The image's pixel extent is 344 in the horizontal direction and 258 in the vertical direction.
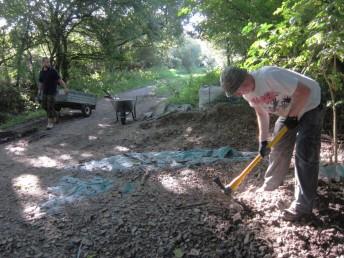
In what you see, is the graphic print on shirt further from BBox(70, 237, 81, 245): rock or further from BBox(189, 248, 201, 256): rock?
BBox(70, 237, 81, 245): rock

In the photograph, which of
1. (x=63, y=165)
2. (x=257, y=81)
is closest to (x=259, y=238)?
(x=257, y=81)

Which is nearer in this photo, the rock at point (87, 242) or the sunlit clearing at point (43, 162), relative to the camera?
the rock at point (87, 242)

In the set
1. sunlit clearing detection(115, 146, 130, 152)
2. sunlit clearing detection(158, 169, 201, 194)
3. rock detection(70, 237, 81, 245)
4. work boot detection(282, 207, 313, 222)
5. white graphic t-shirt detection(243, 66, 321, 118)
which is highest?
white graphic t-shirt detection(243, 66, 321, 118)

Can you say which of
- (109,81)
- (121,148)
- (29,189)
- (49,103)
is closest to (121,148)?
(121,148)

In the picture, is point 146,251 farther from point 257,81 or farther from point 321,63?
point 321,63

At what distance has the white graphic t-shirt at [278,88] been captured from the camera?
10.8ft

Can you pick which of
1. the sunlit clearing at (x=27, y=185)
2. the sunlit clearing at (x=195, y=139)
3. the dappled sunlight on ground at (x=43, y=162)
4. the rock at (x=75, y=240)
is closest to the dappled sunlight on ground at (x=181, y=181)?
the rock at (x=75, y=240)

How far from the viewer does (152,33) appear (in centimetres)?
1733

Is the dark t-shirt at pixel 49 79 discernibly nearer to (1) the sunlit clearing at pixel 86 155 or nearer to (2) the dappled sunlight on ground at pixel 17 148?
(2) the dappled sunlight on ground at pixel 17 148

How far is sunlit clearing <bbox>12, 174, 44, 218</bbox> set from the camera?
4445mm

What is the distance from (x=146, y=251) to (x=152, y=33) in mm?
14889

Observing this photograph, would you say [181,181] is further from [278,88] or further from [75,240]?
[278,88]

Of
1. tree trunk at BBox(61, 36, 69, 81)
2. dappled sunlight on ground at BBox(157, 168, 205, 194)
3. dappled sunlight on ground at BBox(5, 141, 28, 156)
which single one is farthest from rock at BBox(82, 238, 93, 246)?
tree trunk at BBox(61, 36, 69, 81)

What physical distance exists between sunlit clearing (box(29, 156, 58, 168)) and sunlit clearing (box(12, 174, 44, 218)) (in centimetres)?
60
